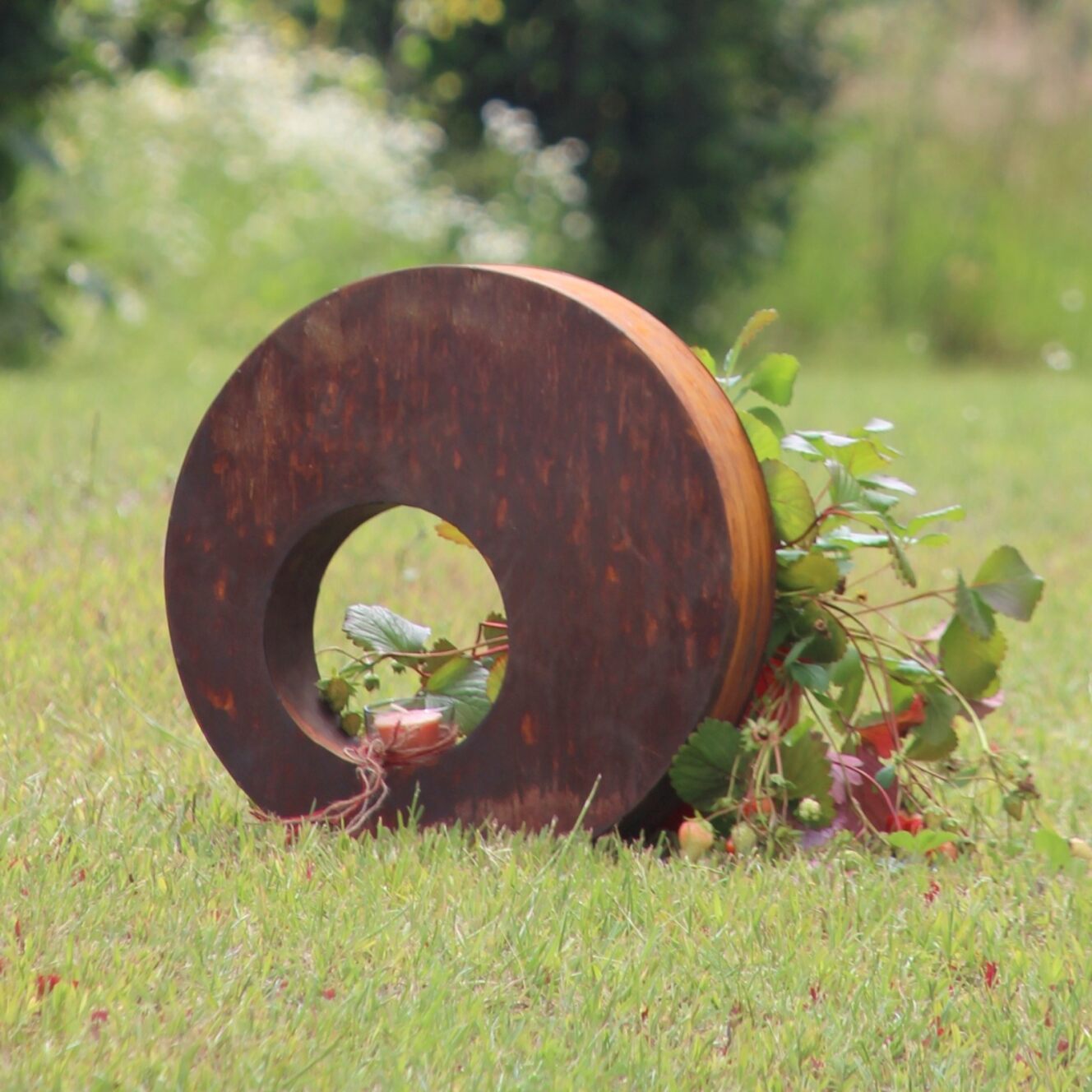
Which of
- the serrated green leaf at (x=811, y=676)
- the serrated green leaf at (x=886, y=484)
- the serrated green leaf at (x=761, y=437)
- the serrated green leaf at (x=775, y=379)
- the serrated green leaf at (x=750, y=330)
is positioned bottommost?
the serrated green leaf at (x=811, y=676)

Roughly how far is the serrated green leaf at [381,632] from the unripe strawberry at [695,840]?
1.75 ft

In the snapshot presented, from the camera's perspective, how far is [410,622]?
102 inches

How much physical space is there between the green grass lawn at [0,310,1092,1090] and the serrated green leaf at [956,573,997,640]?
330mm

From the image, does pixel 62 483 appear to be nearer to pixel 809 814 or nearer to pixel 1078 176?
pixel 809 814

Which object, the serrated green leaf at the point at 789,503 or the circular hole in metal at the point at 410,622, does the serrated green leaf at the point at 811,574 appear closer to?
the serrated green leaf at the point at 789,503

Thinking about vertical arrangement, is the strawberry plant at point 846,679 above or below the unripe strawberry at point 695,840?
above

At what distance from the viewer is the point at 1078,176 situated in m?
12.6

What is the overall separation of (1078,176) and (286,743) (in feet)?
37.7

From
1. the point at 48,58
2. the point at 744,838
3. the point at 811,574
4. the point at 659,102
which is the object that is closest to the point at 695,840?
the point at 744,838

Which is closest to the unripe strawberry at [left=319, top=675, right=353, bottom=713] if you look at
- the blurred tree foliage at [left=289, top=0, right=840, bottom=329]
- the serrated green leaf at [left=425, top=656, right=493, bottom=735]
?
the serrated green leaf at [left=425, top=656, right=493, bottom=735]

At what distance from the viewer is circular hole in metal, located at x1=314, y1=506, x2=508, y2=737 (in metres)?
2.55

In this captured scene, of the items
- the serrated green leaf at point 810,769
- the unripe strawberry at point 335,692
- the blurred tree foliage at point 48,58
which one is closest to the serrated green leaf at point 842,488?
the serrated green leaf at point 810,769

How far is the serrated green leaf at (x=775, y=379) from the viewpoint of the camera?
101 inches

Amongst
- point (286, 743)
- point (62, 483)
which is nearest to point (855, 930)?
point (286, 743)
